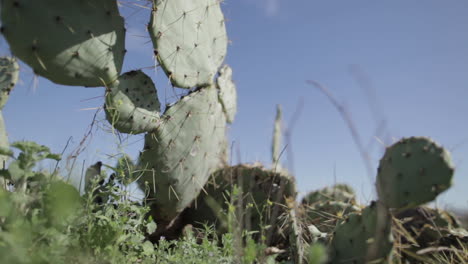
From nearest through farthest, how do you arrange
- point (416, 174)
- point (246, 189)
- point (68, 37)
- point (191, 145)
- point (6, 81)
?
point (416, 174) → point (68, 37) → point (6, 81) → point (191, 145) → point (246, 189)

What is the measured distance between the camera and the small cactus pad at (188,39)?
2.27 m

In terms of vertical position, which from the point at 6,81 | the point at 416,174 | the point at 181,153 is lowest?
the point at 416,174

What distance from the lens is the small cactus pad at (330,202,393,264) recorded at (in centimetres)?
148

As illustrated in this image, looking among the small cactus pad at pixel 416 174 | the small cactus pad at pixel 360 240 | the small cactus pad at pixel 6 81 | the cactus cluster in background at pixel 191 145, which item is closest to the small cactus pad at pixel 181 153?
the cactus cluster in background at pixel 191 145

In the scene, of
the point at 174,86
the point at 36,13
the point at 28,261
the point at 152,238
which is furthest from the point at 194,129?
the point at 28,261

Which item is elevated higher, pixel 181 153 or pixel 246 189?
pixel 181 153

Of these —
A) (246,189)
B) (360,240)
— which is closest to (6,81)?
(246,189)

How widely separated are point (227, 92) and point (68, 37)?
1.71 m

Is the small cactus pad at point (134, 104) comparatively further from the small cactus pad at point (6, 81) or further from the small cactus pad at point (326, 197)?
the small cactus pad at point (326, 197)

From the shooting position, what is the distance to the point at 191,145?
260cm

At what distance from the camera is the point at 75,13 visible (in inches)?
72.8

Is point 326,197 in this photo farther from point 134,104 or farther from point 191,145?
point 134,104

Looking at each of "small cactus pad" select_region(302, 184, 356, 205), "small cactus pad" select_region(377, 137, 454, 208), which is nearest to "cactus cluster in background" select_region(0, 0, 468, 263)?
"small cactus pad" select_region(377, 137, 454, 208)

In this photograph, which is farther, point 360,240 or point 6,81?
point 6,81
